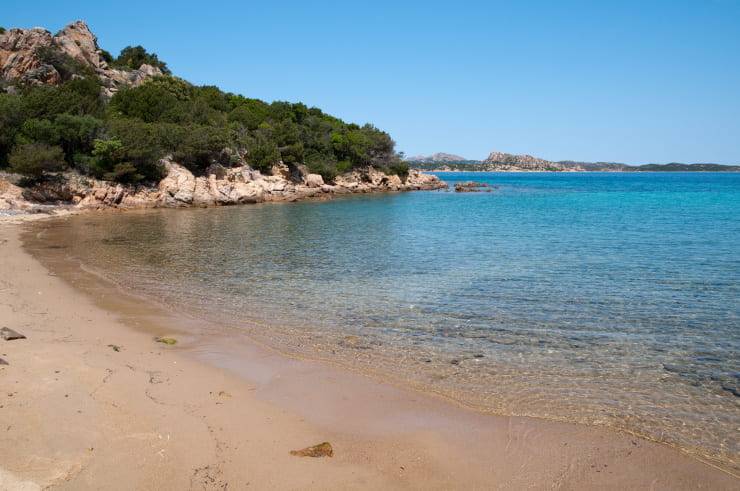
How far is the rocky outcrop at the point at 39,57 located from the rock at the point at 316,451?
5251cm

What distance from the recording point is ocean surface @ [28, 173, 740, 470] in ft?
23.0

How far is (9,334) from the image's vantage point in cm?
796

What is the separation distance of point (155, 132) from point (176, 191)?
5.91 meters

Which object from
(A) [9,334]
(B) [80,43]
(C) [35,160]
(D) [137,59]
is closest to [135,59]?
(D) [137,59]

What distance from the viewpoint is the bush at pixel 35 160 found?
31.4m

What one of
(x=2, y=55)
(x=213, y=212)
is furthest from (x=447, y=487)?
(x=2, y=55)

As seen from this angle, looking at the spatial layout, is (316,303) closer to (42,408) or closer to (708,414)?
(42,408)

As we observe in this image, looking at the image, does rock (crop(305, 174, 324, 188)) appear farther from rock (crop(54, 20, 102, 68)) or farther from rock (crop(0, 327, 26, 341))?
rock (crop(0, 327, 26, 341))

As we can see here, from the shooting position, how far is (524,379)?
24.7ft

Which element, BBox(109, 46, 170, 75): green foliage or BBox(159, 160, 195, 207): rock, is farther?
BBox(109, 46, 170, 75): green foliage

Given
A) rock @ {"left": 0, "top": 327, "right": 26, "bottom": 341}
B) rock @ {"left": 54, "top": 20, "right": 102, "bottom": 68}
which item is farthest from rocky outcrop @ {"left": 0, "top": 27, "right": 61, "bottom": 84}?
rock @ {"left": 0, "top": 327, "right": 26, "bottom": 341}

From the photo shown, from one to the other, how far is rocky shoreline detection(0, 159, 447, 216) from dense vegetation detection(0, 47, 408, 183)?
1129mm

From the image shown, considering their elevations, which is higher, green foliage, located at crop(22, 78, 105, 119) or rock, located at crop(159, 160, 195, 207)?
green foliage, located at crop(22, 78, 105, 119)

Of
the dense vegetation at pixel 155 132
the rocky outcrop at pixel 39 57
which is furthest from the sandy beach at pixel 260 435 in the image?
the rocky outcrop at pixel 39 57
